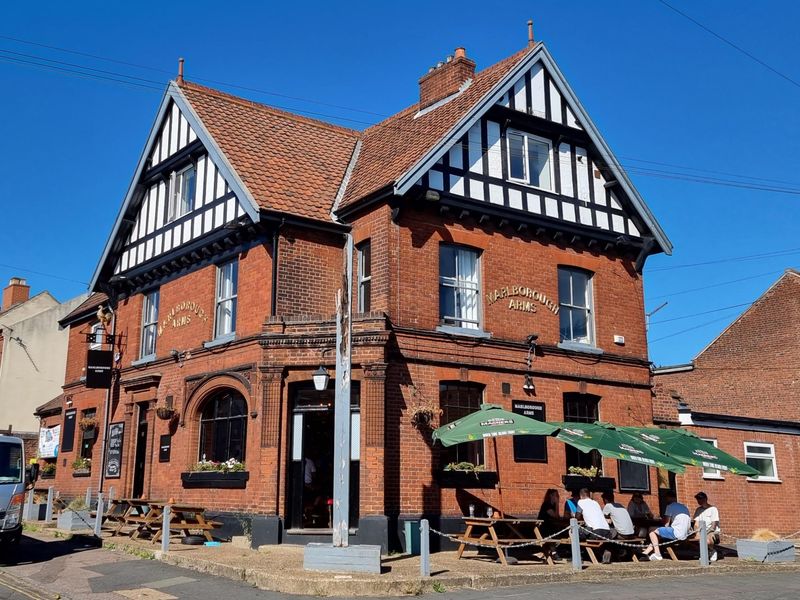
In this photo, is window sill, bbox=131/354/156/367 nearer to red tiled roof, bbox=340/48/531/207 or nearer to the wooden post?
red tiled roof, bbox=340/48/531/207

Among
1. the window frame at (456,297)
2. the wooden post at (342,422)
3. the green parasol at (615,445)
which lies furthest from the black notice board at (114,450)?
the green parasol at (615,445)

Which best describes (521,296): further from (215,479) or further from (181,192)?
(181,192)

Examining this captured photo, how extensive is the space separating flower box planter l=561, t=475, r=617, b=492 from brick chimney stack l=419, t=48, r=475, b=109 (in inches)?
424

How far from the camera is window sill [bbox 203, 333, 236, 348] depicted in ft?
62.7

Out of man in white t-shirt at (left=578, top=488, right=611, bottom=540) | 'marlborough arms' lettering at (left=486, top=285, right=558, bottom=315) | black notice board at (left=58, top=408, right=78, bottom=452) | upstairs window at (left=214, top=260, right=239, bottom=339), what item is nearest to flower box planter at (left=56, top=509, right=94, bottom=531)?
upstairs window at (left=214, top=260, right=239, bottom=339)

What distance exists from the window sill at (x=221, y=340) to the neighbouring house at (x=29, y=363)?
23090mm

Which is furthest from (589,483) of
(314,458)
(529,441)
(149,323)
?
(149,323)

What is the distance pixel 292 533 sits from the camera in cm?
1659

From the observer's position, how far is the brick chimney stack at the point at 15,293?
47.1 metres

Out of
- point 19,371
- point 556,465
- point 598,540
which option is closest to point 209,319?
point 556,465

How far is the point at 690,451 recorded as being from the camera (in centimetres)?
1628

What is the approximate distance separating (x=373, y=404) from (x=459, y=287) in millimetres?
4042

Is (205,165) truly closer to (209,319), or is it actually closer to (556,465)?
(209,319)

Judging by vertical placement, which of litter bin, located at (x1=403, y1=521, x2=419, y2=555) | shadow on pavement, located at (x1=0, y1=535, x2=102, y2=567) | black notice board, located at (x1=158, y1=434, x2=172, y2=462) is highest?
black notice board, located at (x1=158, y1=434, x2=172, y2=462)
